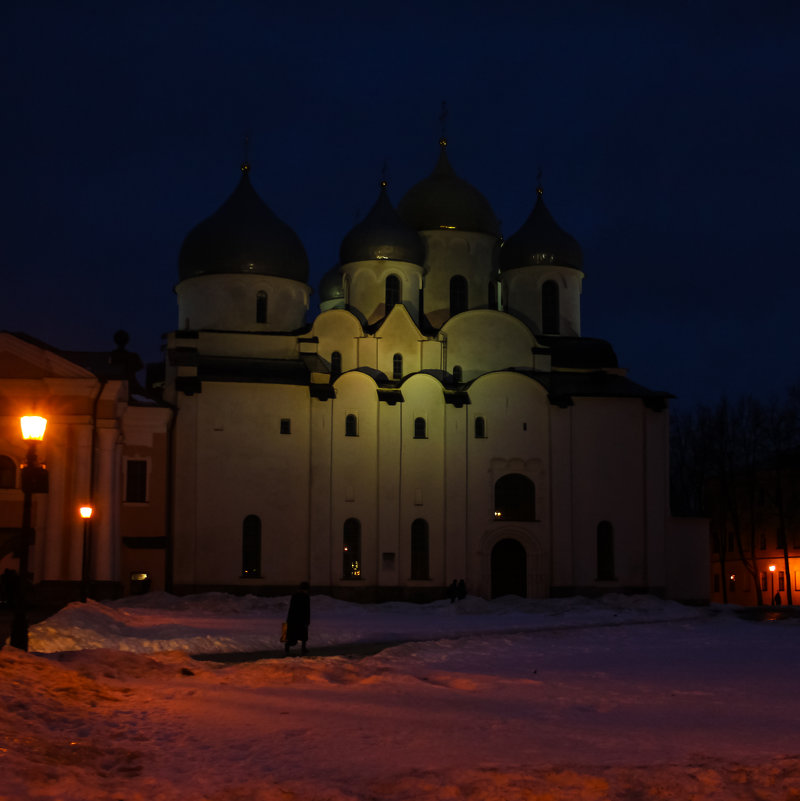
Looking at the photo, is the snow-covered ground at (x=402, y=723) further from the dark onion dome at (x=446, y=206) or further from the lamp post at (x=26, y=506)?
the dark onion dome at (x=446, y=206)

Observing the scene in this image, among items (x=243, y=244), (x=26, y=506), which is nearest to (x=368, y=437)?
(x=243, y=244)

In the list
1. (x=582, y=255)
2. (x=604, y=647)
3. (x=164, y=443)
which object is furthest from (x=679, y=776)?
(x=582, y=255)

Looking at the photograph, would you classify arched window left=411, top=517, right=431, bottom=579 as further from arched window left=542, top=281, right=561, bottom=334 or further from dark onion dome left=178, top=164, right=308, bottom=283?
arched window left=542, top=281, right=561, bottom=334

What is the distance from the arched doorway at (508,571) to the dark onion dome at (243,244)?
1237 cm

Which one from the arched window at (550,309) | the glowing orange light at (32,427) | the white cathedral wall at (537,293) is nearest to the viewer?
the glowing orange light at (32,427)

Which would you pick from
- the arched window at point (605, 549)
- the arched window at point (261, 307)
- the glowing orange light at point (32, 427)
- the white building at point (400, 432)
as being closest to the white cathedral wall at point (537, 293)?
the white building at point (400, 432)

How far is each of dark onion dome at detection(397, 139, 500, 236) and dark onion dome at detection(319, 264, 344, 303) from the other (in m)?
4.55

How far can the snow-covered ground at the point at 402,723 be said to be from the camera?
9.12 m

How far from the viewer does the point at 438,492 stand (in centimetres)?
4650

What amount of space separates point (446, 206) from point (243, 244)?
344 inches

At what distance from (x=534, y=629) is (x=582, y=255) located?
26965 millimetres

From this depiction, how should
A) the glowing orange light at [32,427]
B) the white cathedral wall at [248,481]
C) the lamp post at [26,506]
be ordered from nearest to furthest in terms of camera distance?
the lamp post at [26,506] → the glowing orange light at [32,427] → the white cathedral wall at [248,481]

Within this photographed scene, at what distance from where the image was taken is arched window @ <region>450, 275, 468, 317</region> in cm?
5128

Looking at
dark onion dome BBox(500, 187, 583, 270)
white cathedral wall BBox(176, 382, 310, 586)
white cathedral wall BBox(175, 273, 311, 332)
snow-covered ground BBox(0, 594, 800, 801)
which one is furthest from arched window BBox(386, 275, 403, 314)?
snow-covered ground BBox(0, 594, 800, 801)
